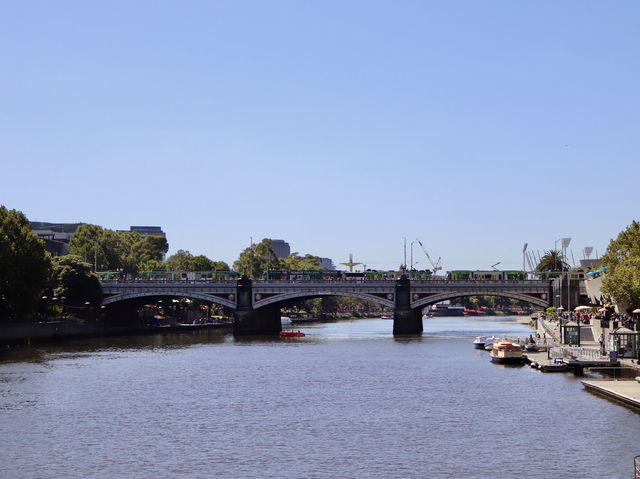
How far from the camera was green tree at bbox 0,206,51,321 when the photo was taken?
408 feet

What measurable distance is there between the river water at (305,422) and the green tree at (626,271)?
20631mm

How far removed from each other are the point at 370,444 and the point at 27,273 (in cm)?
8879

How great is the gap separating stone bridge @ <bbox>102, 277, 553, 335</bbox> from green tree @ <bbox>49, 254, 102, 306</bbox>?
26.6 ft

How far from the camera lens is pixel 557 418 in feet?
204

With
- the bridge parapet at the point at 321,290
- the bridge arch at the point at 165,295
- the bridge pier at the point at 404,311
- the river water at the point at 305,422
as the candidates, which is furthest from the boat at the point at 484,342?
the bridge arch at the point at 165,295

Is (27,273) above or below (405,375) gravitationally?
above

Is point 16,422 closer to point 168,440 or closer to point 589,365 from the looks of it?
point 168,440

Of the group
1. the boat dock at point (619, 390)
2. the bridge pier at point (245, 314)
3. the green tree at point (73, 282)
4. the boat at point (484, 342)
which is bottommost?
the boat dock at point (619, 390)

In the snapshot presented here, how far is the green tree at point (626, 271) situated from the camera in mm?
110062

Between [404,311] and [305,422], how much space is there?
107783mm

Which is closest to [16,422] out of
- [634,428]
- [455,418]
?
[455,418]

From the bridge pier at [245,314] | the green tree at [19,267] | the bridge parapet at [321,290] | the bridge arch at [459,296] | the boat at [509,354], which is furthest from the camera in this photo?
the bridge pier at [245,314]

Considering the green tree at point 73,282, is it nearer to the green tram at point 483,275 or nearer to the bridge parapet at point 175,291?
the bridge parapet at point 175,291

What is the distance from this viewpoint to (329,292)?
170 meters
